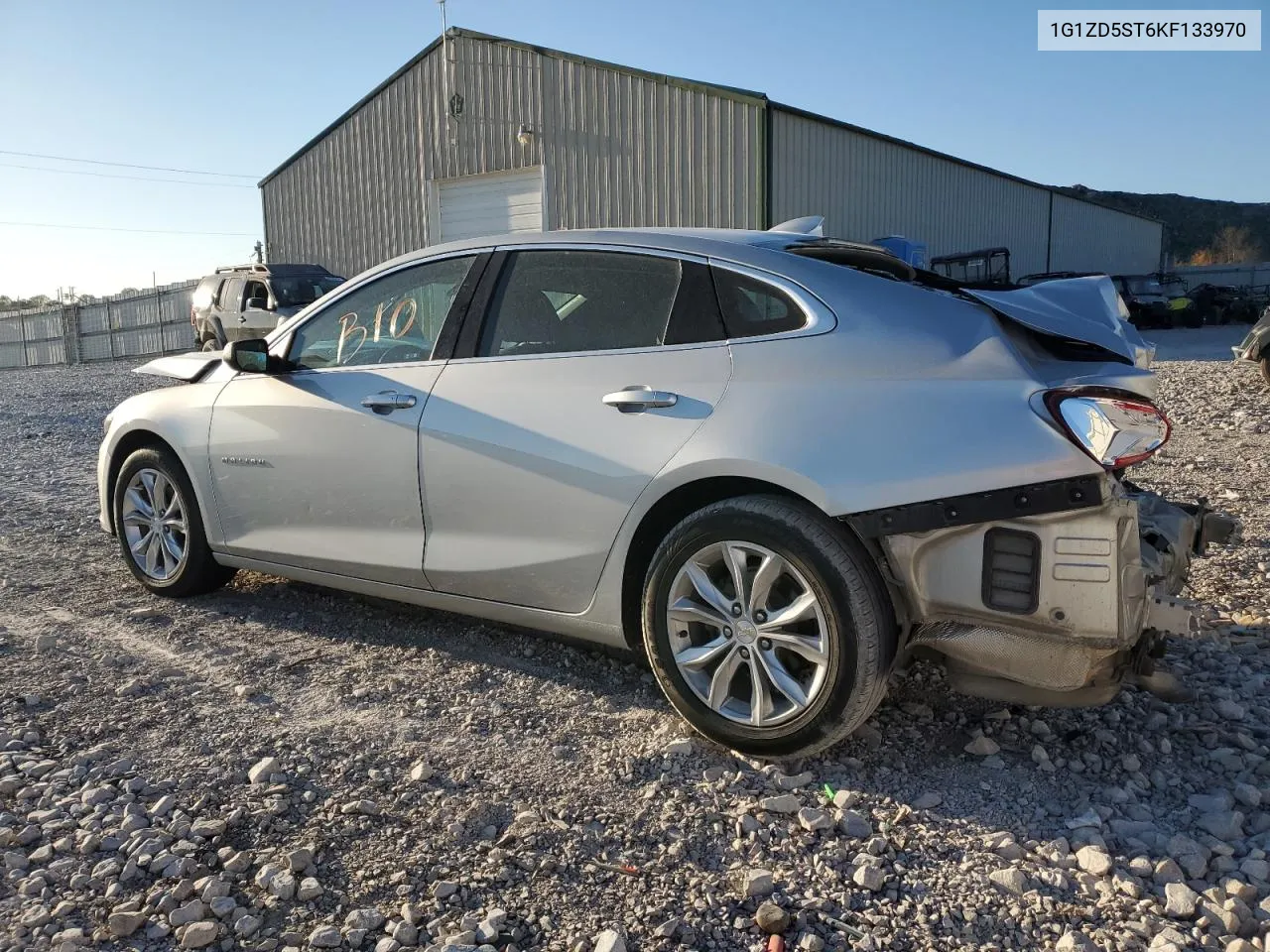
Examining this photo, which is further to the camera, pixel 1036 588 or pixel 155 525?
pixel 155 525

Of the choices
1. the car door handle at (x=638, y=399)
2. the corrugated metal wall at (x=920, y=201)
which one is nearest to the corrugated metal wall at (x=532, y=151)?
the corrugated metal wall at (x=920, y=201)

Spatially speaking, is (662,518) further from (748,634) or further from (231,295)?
(231,295)

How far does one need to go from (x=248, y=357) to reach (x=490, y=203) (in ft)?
52.5

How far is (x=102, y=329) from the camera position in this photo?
29.3 meters

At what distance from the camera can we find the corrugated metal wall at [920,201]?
17031 mm

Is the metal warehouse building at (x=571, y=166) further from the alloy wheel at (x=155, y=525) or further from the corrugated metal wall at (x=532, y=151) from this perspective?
the alloy wheel at (x=155, y=525)

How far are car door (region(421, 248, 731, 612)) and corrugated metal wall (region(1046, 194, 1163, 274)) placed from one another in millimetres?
28063

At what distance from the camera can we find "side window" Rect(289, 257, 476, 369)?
3.98 metres

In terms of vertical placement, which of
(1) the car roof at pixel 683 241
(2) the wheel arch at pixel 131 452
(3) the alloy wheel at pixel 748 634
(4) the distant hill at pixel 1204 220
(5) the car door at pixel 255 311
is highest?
(4) the distant hill at pixel 1204 220

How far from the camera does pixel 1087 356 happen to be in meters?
3.00

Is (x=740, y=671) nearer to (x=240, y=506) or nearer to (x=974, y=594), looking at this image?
(x=974, y=594)

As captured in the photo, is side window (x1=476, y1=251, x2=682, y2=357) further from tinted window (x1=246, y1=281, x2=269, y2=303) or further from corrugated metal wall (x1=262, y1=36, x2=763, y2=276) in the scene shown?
tinted window (x1=246, y1=281, x2=269, y2=303)

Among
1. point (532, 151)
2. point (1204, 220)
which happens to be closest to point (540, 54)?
point (532, 151)

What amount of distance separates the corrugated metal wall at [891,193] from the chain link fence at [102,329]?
53.7ft
